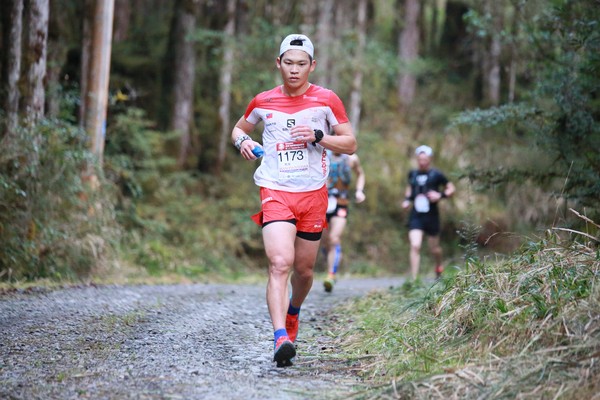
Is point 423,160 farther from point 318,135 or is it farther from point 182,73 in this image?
point 182,73

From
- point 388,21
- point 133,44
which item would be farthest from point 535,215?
point 133,44

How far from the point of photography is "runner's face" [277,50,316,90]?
5.41 m

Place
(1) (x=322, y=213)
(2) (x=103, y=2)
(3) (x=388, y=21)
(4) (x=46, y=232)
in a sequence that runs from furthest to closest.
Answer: (3) (x=388, y=21) → (2) (x=103, y=2) → (4) (x=46, y=232) → (1) (x=322, y=213)

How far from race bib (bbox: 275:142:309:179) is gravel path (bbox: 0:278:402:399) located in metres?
1.32

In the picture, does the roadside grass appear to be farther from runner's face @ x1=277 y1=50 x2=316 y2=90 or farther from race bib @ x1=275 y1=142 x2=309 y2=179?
runner's face @ x1=277 y1=50 x2=316 y2=90

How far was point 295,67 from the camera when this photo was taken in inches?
213

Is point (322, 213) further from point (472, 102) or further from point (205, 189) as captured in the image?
point (472, 102)

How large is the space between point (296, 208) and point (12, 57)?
7032mm

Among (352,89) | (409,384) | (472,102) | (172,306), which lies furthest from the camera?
(472,102)

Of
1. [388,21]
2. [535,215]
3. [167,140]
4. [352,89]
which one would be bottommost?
[535,215]

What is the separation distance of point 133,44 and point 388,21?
951cm

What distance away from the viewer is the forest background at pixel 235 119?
368 inches

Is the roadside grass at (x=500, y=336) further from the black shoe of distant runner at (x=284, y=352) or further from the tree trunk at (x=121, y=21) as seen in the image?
the tree trunk at (x=121, y=21)

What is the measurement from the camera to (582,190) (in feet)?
25.5
